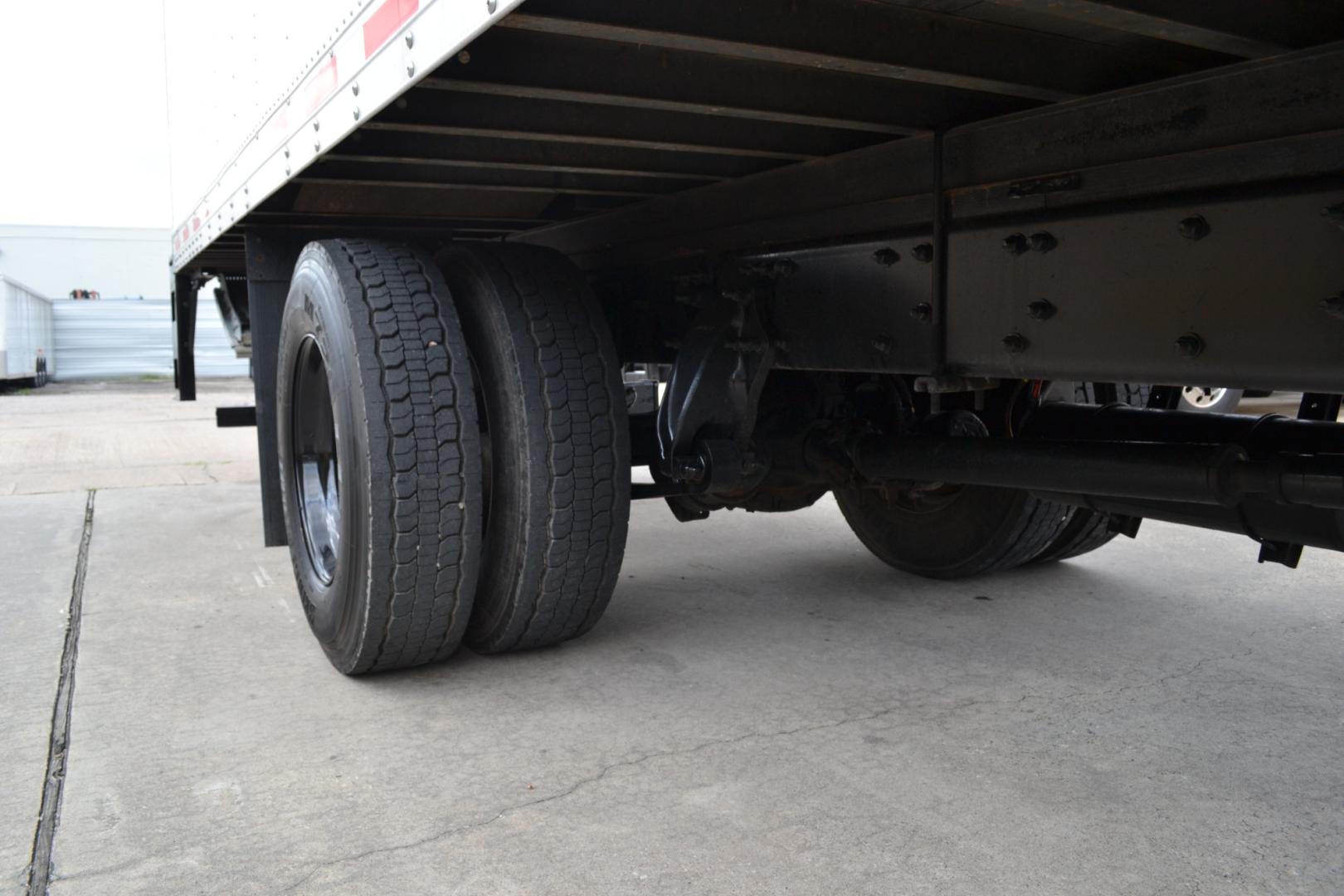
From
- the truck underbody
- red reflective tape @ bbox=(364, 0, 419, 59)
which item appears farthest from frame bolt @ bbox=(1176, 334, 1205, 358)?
red reflective tape @ bbox=(364, 0, 419, 59)

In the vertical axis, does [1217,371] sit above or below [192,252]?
below

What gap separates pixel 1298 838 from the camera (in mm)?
2268

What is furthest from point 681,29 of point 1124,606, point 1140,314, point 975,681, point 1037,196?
point 1124,606

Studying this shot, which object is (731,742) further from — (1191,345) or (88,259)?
(88,259)

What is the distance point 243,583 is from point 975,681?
288cm

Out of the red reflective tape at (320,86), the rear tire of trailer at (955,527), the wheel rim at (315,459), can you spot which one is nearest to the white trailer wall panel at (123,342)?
the wheel rim at (315,459)

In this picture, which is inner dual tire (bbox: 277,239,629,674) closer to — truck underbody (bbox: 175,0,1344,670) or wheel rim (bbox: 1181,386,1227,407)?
truck underbody (bbox: 175,0,1344,670)

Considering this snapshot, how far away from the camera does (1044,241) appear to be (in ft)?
7.29

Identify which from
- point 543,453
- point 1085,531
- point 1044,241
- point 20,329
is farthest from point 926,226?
point 20,329

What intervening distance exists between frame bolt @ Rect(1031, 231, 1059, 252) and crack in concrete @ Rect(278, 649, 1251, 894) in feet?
4.31

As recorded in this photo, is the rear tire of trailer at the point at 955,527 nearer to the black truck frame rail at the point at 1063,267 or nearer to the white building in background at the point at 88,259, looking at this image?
the black truck frame rail at the point at 1063,267

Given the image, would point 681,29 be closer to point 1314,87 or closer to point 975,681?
point 1314,87

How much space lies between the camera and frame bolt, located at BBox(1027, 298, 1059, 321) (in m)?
2.24

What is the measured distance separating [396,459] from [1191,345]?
1.94 m
